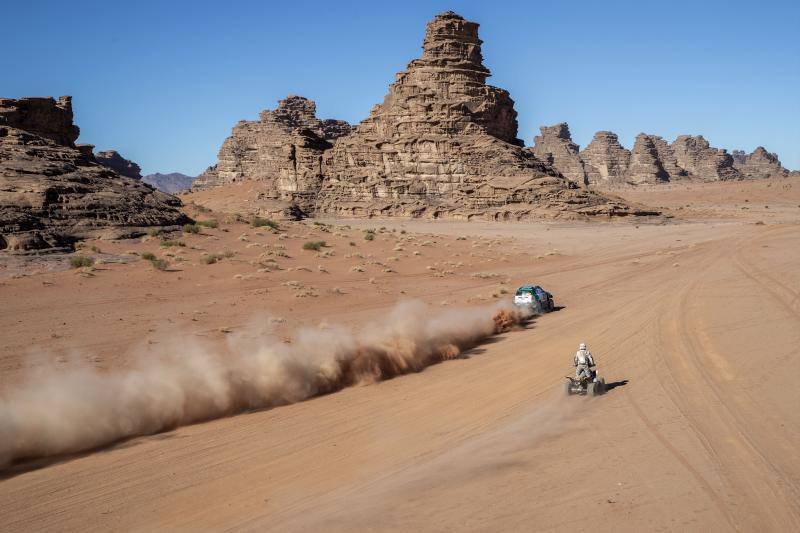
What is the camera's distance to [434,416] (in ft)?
36.1

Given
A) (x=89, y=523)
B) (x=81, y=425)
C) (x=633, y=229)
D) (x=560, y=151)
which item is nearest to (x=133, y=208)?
(x=81, y=425)

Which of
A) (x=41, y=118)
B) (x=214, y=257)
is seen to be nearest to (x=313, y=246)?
(x=214, y=257)

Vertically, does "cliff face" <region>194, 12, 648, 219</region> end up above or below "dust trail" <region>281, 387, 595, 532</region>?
above

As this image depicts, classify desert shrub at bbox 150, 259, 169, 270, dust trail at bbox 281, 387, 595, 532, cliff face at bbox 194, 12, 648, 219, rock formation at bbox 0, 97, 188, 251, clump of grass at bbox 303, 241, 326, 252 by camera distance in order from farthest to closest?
cliff face at bbox 194, 12, 648, 219 → clump of grass at bbox 303, 241, 326, 252 → rock formation at bbox 0, 97, 188, 251 → desert shrub at bbox 150, 259, 169, 270 → dust trail at bbox 281, 387, 595, 532

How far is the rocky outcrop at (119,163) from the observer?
391ft

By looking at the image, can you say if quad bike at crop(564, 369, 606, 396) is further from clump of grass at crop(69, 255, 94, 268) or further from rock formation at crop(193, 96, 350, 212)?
rock formation at crop(193, 96, 350, 212)

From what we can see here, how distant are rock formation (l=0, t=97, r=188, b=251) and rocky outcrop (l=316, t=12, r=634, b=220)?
33901 mm

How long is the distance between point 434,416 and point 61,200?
23.7 metres

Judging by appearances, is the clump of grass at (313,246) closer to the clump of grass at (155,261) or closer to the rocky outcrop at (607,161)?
the clump of grass at (155,261)

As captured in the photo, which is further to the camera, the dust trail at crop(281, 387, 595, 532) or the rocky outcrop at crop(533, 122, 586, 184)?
the rocky outcrop at crop(533, 122, 586, 184)

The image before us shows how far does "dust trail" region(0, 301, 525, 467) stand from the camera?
31.7 feet

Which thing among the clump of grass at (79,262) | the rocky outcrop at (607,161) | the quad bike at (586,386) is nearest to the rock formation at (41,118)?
the clump of grass at (79,262)

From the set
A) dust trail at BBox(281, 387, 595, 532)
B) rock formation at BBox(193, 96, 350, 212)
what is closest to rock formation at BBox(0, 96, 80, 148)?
dust trail at BBox(281, 387, 595, 532)

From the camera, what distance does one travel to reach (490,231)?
171 ft
